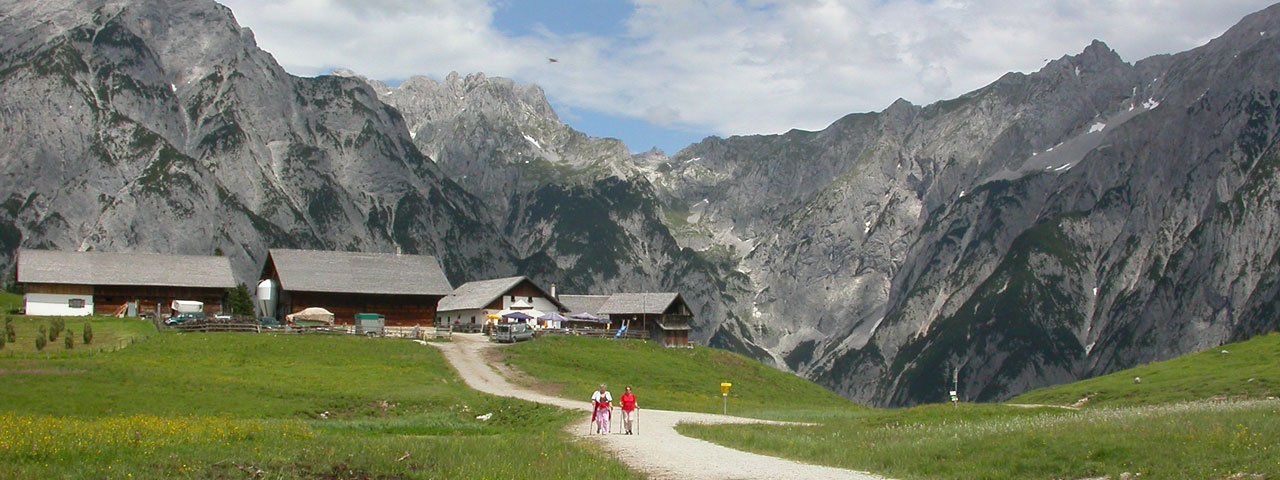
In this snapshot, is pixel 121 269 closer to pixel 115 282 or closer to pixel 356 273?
pixel 115 282

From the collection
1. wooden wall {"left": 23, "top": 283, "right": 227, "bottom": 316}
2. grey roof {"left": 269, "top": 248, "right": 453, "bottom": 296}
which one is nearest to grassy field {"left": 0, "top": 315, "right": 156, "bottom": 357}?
wooden wall {"left": 23, "top": 283, "right": 227, "bottom": 316}

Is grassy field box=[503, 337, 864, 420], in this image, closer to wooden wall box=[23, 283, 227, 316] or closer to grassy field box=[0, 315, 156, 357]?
grassy field box=[0, 315, 156, 357]

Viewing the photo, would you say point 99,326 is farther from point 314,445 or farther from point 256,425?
point 314,445

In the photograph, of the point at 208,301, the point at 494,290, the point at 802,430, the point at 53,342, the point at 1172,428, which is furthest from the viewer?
the point at 494,290

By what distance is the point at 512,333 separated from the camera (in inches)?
3541

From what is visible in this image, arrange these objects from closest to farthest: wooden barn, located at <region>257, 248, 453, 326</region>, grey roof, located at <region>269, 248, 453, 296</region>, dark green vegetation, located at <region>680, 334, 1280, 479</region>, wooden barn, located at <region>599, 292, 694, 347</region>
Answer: dark green vegetation, located at <region>680, 334, 1280, 479</region>, grey roof, located at <region>269, 248, 453, 296</region>, wooden barn, located at <region>257, 248, 453, 326</region>, wooden barn, located at <region>599, 292, 694, 347</region>

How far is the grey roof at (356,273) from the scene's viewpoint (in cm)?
10500

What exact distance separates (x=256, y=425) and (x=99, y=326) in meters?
50.4

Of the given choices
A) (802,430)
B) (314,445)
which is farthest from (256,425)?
(802,430)

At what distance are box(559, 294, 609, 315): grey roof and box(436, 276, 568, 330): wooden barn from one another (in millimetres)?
16498

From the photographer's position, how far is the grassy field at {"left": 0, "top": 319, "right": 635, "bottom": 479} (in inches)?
1029

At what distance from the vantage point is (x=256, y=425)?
3584cm

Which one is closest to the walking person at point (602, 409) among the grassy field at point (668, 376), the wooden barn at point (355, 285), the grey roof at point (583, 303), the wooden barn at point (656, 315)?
the grassy field at point (668, 376)

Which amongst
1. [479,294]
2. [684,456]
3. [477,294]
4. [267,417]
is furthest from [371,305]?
[684,456]
